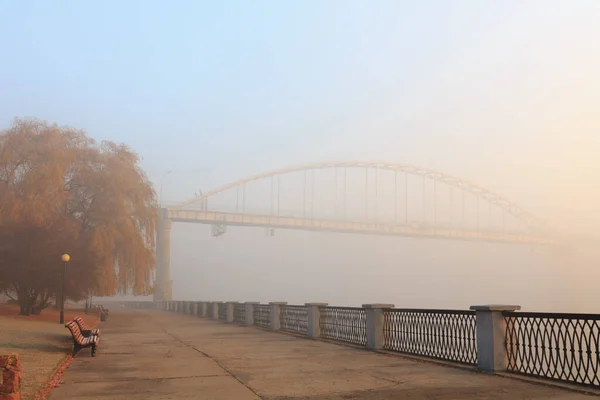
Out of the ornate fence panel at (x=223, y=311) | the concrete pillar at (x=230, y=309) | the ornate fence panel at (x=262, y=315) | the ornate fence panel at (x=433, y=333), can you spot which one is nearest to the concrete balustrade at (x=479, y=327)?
the ornate fence panel at (x=433, y=333)

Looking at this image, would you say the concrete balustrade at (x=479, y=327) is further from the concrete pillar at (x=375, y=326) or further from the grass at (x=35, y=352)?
the grass at (x=35, y=352)

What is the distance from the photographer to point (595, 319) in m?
8.30

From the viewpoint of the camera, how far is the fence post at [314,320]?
59.3 ft

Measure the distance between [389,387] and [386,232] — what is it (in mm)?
92926

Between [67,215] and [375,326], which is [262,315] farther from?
[67,215]

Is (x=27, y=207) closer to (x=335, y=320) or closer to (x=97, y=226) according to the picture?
(x=97, y=226)

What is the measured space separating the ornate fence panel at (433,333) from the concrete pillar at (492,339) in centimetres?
55

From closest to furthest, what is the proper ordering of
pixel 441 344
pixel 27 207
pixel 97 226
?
pixel 441 344 < pixel 27 207 < pixel 97 226

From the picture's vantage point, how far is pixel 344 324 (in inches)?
641

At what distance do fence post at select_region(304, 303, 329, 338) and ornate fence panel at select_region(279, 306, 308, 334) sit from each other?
43.5 inches

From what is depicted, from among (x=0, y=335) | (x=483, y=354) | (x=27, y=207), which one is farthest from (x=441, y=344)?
(x=27, y=207)

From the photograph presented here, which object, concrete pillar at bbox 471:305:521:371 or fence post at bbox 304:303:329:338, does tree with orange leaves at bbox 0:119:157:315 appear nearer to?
fence post at bbox 304:303:329:338

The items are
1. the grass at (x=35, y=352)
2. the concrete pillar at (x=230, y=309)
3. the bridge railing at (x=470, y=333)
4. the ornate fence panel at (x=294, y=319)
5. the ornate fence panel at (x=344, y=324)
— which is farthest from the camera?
the concrete pillar at (x=230, y=309)

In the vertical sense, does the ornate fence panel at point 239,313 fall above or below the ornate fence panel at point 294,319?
below
